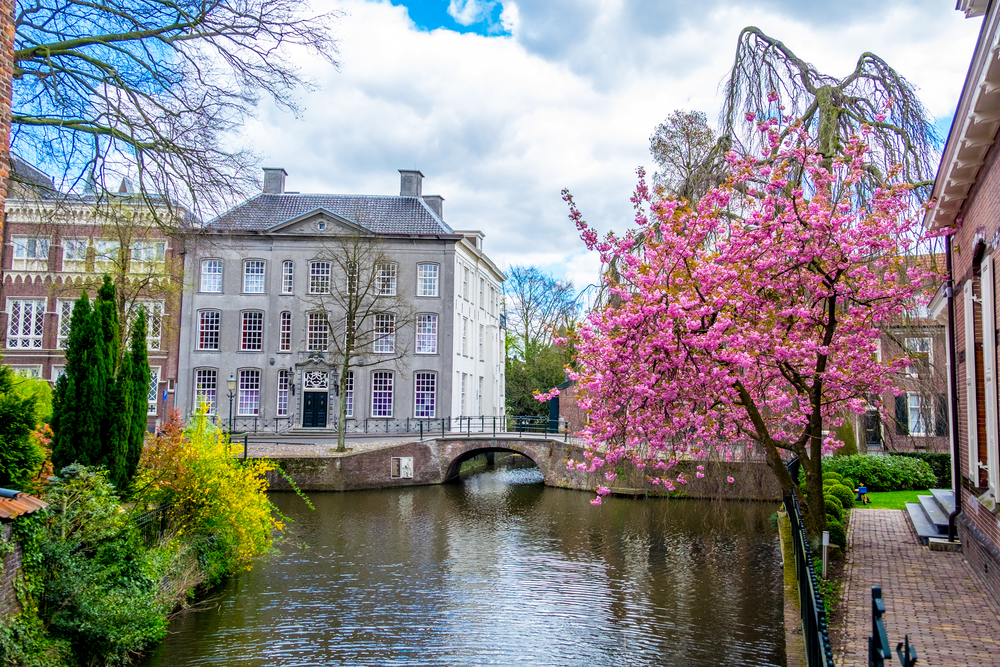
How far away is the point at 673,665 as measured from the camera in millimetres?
9531

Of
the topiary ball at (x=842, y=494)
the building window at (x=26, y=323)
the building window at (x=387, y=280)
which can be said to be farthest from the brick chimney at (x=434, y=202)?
the topiary ball at (x=842, y=494)

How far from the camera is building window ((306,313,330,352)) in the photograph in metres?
33.6

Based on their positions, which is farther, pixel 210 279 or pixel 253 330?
pixel 210 279

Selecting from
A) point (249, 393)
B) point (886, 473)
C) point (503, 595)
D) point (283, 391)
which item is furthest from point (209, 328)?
point (886, 473)

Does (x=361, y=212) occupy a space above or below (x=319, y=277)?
above

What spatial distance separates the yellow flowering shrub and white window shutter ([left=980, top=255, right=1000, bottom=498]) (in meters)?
10.1

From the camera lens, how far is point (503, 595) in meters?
12.9

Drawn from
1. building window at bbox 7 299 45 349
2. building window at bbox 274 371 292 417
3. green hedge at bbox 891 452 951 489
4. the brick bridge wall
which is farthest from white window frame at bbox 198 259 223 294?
green hedge at bbox 891 452 951 489

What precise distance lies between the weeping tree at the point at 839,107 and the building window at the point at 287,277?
82.1 feet

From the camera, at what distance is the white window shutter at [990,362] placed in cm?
855

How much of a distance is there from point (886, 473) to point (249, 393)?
2456 centimetres

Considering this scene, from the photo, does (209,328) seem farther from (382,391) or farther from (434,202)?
(434,202)

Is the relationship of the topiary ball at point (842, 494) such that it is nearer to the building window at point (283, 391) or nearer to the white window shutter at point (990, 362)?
the white window shutter at point (990, 362)

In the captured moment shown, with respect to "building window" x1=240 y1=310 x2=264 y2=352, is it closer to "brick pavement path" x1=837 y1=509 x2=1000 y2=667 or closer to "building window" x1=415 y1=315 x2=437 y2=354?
"building window" x1=415 y1=315 x2=437 y2=354
